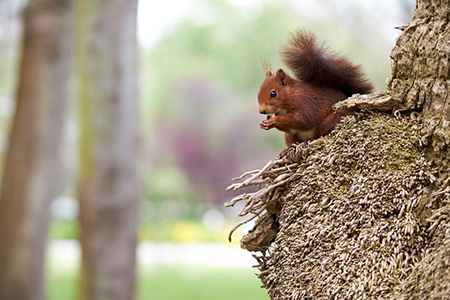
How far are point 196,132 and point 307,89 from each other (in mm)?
13949

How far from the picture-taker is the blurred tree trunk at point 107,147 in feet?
12.3

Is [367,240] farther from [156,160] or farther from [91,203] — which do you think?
[156,160]

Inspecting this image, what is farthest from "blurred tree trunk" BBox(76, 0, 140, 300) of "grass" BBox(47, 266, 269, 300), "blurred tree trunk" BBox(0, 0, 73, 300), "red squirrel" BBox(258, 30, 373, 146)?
"red squirrel" BBox(258, 30, 373, 146)

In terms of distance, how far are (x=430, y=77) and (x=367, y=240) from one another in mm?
316

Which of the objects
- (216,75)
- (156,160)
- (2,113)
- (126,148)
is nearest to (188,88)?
(216,75)

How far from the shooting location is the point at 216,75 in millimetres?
15266

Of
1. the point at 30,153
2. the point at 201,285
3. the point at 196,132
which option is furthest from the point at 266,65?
the point at 196,132

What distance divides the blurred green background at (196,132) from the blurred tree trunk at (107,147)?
274 cm

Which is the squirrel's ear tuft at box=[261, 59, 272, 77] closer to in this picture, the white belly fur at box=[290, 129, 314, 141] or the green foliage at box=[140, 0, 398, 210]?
the white belly fur at box=[290, 129, 314, 141]

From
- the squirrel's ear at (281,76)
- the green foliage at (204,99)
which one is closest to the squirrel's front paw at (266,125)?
Answer: the squirrel's ear at (281,76)

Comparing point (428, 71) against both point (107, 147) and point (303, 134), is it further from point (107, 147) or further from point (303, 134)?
point (107, 147)

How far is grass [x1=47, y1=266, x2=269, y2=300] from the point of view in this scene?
6.98 meters

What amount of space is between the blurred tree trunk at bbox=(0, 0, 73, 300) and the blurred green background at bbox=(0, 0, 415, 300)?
7.77 feet

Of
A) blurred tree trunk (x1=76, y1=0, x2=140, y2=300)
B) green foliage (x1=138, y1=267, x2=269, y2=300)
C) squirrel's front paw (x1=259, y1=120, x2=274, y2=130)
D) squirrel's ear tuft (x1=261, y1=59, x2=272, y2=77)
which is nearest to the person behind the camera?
squirrel's front paw (x1=259, y1=120, x2=274, y2=130)
